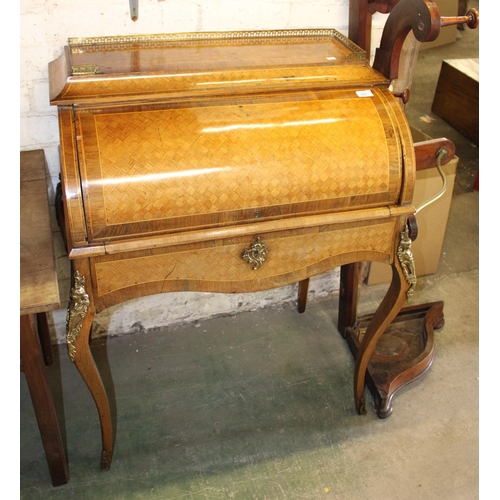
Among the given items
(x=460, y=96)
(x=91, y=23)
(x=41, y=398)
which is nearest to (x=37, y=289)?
(x=41, y=398)

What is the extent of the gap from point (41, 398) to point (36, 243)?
1.46ft

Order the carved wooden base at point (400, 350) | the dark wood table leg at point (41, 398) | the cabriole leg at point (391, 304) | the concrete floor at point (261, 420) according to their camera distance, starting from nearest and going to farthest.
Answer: the dark wood table leg at point (41, 398) < the cabriole leg at point (391, 304) < the concrete floor at point (261, 420) < the carved wooden base at point (400, 350)

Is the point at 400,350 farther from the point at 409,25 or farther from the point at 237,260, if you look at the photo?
the point at 409,25

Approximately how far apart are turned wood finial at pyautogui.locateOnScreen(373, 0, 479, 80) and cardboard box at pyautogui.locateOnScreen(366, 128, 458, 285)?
0.92 m

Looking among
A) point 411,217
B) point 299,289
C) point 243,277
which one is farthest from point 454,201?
point 243,277

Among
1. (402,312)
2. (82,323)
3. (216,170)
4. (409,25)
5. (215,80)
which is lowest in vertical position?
(402,312)

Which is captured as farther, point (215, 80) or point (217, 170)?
point (215, 80)

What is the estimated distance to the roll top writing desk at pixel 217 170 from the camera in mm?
1467

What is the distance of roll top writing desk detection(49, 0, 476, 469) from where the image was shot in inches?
57.7

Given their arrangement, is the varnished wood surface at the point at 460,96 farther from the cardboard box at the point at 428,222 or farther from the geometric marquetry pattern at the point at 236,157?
the geometric marquetry pattern at the point at 236,157

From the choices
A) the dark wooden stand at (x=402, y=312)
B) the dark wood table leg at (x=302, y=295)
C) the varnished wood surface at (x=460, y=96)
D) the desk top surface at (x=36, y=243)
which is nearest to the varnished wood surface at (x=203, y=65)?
the dark wooden stand at (x=402, y=312)

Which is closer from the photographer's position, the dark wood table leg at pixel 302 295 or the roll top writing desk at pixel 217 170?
the roll top writing desk at pixel 217 170

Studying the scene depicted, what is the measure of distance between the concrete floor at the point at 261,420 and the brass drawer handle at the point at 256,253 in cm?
76

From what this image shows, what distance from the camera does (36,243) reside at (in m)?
1.62
